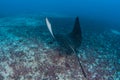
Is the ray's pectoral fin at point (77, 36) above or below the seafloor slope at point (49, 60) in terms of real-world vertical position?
above

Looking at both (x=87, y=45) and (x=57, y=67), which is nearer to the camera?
(x=57, y=67)

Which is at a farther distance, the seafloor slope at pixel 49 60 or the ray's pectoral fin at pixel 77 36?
the ray's pectoral fin at pixel 77 36

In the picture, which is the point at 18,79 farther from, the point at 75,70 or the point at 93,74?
the point at 93,74

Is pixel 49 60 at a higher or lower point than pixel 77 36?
lower

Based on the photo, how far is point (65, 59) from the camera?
298 inches

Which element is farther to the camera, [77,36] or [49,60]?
[77,36]

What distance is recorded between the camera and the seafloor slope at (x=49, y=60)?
6535 millimetres

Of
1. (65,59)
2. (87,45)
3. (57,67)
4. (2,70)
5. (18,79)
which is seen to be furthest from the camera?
(87,45)

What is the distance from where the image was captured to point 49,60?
7.45 meters

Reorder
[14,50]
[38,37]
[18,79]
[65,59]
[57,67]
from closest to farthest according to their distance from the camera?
[18,79], [57,67], [65,59], [14,50], [38,37]

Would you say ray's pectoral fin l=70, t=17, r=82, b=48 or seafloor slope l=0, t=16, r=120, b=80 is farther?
ray's pectoral fin l=70, t=17, r=82, b=48

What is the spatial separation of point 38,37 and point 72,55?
3159 millimetres

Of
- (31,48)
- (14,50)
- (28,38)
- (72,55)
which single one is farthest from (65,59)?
(28,38)

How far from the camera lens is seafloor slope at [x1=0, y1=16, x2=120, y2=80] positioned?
6535 millimetres
